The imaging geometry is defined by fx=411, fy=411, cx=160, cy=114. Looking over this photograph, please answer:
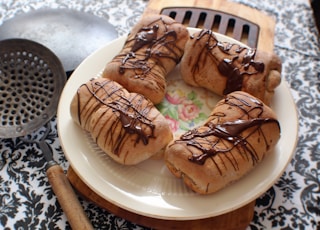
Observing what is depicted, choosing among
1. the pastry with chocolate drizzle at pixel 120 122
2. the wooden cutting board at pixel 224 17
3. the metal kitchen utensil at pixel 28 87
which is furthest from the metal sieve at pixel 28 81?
the wooden cutting board at pixel 224 17

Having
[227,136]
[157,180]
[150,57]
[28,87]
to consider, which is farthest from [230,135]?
[28,87]

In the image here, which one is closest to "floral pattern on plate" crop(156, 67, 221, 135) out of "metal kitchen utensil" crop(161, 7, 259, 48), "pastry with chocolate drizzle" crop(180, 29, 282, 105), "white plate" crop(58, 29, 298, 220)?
"pastry with chocolate drizzle" crop(180, 29, 282, 105)

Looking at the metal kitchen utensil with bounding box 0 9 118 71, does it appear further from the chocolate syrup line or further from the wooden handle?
the chocolate syrup line

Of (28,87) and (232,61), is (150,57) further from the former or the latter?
(28,87)

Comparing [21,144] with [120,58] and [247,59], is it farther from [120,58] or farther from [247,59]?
[247,59]

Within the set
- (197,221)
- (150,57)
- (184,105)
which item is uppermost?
(150,57)

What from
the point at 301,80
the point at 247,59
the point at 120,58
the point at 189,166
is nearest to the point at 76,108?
the point at 120,58
